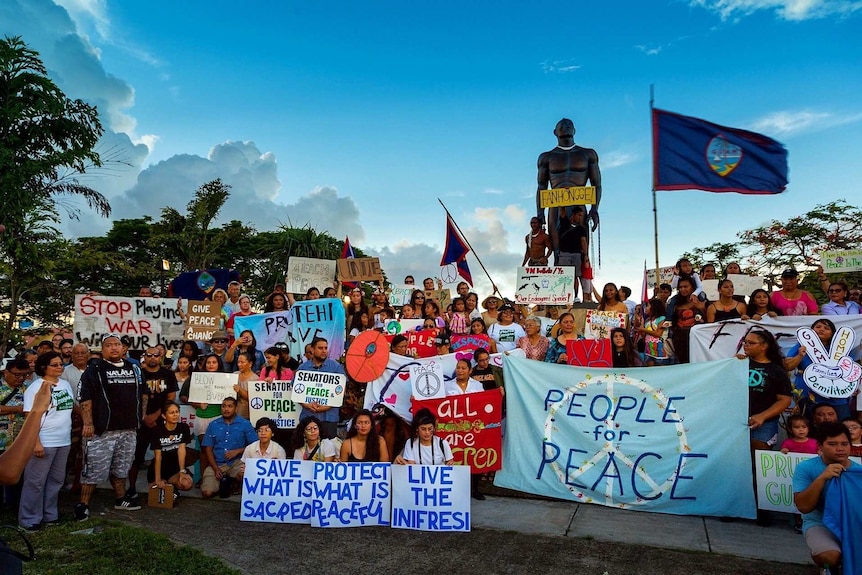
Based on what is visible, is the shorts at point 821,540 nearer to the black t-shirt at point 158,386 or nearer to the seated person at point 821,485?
the seated person at point 821,485

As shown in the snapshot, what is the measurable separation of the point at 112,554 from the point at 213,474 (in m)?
2.02

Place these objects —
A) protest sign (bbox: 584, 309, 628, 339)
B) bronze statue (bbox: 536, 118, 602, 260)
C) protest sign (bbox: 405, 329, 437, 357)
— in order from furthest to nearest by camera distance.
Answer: bronze statue (bbox: 536, 118, 602, 260) → protest sign (bbox: 405, 329, 437, 357) → protest sign (bbox: 584, 309, 628, 339)

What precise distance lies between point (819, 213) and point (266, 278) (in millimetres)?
25631

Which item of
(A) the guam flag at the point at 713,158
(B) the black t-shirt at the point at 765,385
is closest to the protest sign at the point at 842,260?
(A) the guam flag at the point at 713,158

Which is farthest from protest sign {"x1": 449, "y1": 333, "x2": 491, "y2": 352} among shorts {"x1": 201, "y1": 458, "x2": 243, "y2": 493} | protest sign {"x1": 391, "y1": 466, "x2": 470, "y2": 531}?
shorts {"x1": 201, "y1": 458, "x2": 243, "y2": 493}

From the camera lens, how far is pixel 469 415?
22.8 feet

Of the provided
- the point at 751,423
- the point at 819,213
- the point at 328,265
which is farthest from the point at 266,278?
the point at 751,423

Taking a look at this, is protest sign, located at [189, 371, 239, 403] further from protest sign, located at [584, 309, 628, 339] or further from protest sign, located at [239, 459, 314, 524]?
protest sign, located at [584, 309, 628, 339]

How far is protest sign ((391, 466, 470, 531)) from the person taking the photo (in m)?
5.67

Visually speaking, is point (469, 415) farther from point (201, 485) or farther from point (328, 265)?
point (328, 265)

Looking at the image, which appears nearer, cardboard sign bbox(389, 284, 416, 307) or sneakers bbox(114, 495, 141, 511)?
sneakers bbox(114, 495, 141, 511)

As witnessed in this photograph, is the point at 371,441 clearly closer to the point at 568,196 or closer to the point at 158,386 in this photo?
the point at 158,386

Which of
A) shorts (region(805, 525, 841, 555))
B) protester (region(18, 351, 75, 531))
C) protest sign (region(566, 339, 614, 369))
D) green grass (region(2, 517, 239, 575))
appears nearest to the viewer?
shorts (region(805, 525, 841, 555))

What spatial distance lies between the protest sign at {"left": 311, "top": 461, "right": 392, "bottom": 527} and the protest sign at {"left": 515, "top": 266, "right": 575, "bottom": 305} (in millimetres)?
5096
